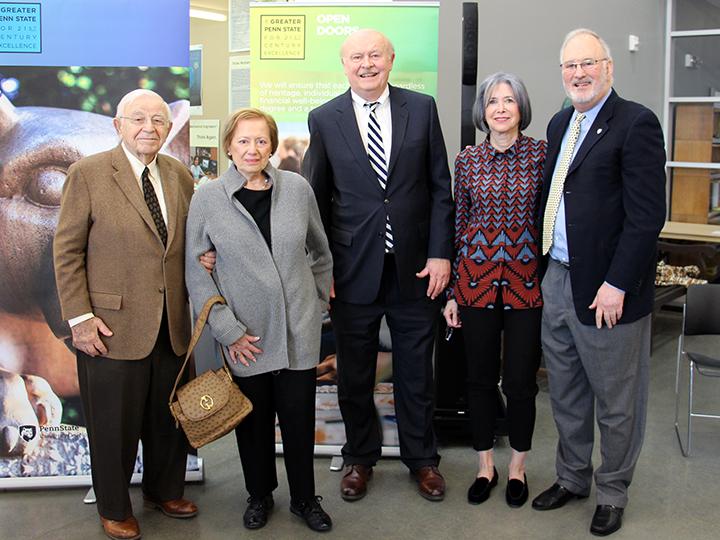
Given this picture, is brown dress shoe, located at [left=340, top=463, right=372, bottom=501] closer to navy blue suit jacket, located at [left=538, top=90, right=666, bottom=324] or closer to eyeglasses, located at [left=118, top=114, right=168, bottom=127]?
navy blue suit jacket, located at [left=538, top=90, right=666, bottom=324]

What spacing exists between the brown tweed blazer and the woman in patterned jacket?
112cm

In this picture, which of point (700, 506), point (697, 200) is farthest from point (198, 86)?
point (697, 200)

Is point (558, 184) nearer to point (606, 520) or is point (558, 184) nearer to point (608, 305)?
point (608, 305)

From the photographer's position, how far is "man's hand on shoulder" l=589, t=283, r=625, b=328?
9.43 feet

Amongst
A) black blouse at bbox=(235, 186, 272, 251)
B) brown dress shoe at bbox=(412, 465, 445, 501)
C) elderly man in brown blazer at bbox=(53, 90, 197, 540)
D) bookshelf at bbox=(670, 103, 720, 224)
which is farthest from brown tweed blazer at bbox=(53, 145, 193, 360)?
bookshelf at bbox=(670, 103, 720, 224)

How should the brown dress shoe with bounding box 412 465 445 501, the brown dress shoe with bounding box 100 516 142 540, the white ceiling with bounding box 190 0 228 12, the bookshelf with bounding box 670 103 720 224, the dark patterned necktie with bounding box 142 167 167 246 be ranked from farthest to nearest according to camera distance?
the bookshelf with bounding box 670 103 720 224 → the white ceiling with bounding box 190 0 228 12 → the brown dress shoe with bounding box 412 465 445 501 → the brown dress shoe with bounding box 100 516 142 540 → the dark patterned necktie with bounding box 142 167 167 246

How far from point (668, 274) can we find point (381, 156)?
12.6 ft

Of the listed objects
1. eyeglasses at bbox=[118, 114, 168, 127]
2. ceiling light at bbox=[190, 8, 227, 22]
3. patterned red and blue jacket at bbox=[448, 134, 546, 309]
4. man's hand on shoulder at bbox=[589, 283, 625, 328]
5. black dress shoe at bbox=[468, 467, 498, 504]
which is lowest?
black dress shoe at bbox=[468, 467, 498, 504]

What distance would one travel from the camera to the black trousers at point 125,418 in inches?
115

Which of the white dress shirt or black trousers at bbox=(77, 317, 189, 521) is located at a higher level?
the white dress shirt

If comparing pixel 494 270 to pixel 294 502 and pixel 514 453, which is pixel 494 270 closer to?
pixel 514 453

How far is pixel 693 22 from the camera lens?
8.43 meters

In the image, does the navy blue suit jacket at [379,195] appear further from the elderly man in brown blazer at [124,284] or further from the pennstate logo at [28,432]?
the pennstate logo at [28,432]

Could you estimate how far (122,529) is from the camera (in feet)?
10.1
